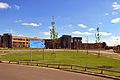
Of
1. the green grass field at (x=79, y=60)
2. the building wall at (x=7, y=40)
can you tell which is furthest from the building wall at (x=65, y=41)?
the green grass field at (x=79, y=60)

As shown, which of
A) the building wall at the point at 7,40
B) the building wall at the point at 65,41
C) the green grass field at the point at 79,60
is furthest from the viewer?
the building wall at the point at 7,40

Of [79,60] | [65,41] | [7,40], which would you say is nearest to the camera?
[79,60]

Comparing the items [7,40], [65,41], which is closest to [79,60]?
[65,41]

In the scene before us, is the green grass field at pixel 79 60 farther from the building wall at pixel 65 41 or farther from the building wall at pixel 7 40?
the building wall at pixel 7 40

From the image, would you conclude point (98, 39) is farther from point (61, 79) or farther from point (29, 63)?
point (61, 79)

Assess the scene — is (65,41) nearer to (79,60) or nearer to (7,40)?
(7,40)

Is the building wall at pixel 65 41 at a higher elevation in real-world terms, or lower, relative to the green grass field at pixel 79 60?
higher

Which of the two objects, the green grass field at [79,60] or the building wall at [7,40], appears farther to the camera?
the building wall at [7,40]

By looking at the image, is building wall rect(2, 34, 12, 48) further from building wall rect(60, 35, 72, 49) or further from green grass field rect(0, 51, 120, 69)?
green grass field rect(0, 51, 120, 69)

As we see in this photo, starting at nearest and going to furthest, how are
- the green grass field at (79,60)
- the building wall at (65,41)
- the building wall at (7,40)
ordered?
1. the green grass field at (79,60)
2. the building wall at (65,41)
3. the building wall at (7,40)

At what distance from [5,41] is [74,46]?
46.9m

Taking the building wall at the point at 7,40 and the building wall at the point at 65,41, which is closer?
the building wall at the point at 65,41

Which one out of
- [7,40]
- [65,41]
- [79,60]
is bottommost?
[79,60]

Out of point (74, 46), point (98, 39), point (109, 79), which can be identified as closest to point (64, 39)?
point (74, 46)
